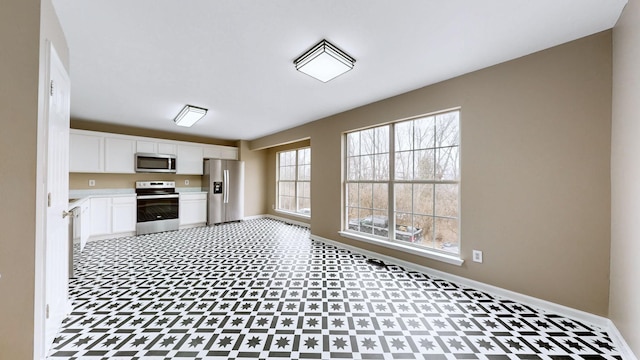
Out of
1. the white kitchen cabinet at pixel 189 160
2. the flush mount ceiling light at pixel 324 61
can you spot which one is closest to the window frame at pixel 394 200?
the flush mount ceiling light at pixel 324 61

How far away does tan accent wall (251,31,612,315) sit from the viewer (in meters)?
1.89

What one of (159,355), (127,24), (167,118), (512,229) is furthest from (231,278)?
(167,118)

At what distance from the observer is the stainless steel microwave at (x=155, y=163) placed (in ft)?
16.4

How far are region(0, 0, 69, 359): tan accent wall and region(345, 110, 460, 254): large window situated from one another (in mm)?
3397

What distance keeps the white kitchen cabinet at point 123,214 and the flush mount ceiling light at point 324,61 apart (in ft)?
15.5

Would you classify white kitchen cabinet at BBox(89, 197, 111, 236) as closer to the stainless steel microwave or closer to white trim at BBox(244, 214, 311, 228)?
the stainless steel microwave

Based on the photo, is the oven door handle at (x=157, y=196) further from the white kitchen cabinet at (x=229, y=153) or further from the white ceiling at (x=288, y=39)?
the white ceiling at (x=288, y=39)

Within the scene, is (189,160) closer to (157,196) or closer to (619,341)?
(157,196)

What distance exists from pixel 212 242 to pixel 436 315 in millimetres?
3800

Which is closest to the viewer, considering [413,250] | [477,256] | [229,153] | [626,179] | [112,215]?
[626,179]

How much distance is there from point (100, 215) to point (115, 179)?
0.88 meters

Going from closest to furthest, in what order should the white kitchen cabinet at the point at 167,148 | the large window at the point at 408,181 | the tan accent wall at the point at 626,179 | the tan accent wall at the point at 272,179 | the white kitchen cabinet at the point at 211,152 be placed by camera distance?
1. the tan accent wall at the point at 626,179
2. the large window at the point at 408,181
3. the white kitchen cabinet at the point at 167,148
4. the white kitchen cabinet at the point at 211,152
5. the tan accent wall at the point at 272,179

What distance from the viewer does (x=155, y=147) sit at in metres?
5.24

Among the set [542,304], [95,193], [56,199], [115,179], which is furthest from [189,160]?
[542,304]
